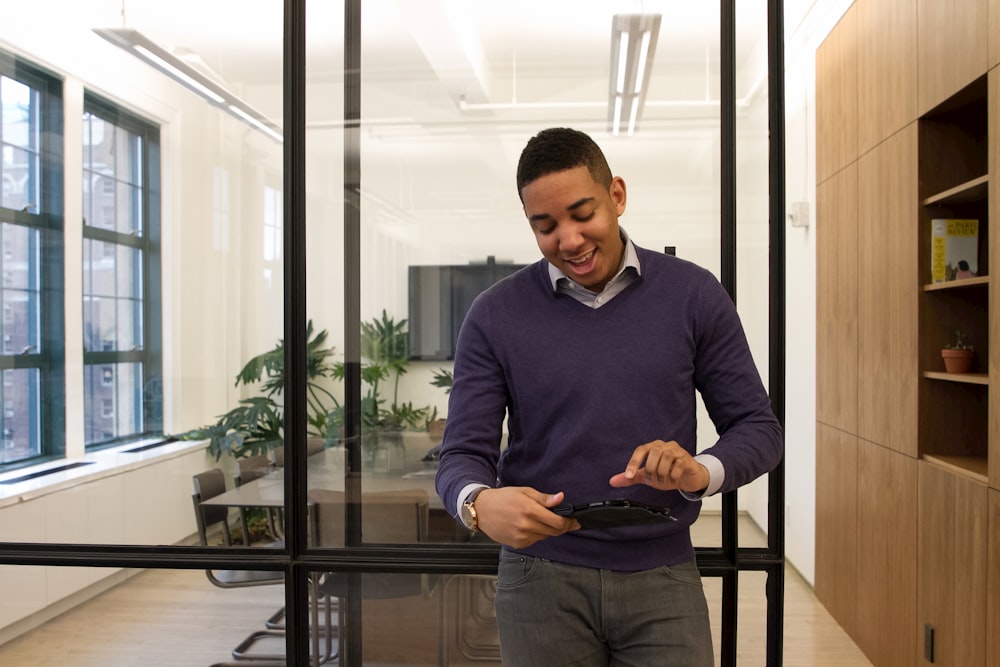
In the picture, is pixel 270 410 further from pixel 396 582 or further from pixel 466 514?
pixel 466 514

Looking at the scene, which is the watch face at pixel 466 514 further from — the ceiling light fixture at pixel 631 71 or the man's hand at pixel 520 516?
the ceiling light fixture at pixel 631 71

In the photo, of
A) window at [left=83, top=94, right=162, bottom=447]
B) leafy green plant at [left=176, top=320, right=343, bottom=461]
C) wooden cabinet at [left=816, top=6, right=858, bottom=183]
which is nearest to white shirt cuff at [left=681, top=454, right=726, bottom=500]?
leafy green plant at [left=176, top=320, right=343, bottom=461]

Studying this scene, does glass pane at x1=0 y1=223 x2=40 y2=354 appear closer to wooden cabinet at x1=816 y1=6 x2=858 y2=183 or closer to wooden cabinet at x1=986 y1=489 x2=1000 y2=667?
wooden cabinet at x1=986 y1=489 x2=1000 y2=667

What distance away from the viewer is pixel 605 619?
1.39 m

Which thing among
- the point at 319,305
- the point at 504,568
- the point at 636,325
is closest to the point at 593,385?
the point at 636,325

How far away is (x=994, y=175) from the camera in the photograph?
233 cm

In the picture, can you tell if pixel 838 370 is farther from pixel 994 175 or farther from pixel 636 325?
pixel 636 325

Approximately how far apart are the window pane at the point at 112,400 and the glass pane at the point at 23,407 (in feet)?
0.54

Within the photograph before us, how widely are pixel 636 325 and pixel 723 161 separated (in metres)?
0.95

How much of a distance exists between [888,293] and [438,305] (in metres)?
2.02

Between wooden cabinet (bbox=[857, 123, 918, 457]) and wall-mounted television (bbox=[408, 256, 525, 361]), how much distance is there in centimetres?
182

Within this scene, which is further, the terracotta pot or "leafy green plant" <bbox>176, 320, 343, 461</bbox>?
the terracotta pot

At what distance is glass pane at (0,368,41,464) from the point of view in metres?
2.44

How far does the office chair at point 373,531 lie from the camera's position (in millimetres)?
2311
